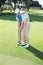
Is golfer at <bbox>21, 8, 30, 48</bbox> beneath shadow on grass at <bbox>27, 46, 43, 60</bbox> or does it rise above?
above

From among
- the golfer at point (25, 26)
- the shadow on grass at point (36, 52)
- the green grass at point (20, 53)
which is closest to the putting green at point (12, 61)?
the green grass at point (20, 53)

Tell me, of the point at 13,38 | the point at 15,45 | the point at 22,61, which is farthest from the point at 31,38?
the point at 22,61

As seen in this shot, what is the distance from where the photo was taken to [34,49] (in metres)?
10.4

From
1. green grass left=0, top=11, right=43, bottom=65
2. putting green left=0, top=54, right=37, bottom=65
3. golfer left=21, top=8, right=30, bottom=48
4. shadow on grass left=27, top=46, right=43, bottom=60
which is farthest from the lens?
golfer left=21, top=8, right=30, bottom=48

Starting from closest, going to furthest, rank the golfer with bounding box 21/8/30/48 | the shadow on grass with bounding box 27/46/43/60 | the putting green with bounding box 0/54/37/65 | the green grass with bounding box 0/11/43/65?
the putting green with bounding box 0/54/37/65
the green grass with bounding box 0/11/43/65
the shadow on grass with bounding box 27/46/43/60
the golfer with bounding box 21/8/30/48

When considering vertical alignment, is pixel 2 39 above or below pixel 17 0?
above

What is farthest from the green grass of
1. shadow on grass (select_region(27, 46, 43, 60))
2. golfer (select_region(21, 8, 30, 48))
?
golfer (select_region(21, 8, 30, 48))

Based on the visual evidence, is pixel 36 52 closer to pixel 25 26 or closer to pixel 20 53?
pixel 20 53

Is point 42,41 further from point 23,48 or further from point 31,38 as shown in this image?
point 23,48

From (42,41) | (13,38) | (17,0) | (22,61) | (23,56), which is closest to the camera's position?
(22,61)

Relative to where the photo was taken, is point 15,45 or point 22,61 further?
point 15,45

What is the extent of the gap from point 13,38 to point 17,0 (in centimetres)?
2772

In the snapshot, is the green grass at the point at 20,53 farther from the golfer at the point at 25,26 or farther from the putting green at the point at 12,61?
the golfer at the point at 25,26

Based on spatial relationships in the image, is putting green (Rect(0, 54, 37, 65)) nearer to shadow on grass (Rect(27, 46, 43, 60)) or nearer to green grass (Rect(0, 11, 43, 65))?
green grass (Rect(0, 11, 43, 65))
